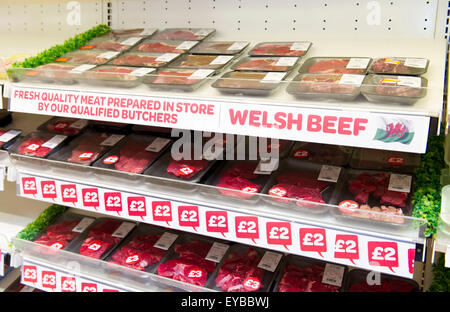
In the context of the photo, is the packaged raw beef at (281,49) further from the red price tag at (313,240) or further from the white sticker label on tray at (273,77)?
the red price tag at (313,240)

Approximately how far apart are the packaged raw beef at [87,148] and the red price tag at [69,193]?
13cm

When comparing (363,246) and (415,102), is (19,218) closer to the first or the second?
(363,246)

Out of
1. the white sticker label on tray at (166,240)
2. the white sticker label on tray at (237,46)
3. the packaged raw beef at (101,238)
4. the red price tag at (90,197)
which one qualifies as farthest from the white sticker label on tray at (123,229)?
the white sticker label on tray at (237,46)

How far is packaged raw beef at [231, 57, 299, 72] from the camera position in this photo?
166 cm

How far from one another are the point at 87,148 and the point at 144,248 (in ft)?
1.81

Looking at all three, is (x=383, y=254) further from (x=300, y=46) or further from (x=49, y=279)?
(x=49, y=279)

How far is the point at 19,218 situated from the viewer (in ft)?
8.06

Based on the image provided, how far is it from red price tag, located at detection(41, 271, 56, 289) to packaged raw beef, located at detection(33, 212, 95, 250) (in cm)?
16

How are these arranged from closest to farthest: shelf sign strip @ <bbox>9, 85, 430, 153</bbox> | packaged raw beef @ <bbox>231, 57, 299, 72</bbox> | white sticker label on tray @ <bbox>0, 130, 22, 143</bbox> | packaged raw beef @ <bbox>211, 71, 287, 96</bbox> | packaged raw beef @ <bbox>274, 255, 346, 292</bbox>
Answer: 1. shelf sign strip @ <bbox>9, 85, 430, 153</bbox>
2. packaged raw beef @ <bbox>211, 71, 287, 96</bbox>
3. packaged raw beef @ <bbox>231, 57, 299, 72</bbox>
4. packaged raw beef @ <bbox>274, 255, 346, 292</bbox>
5. white sticker label on tray @ <bbox>0, 130, 22, 143</bbox>

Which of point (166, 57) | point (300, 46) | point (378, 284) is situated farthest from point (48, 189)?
point (378, 284)

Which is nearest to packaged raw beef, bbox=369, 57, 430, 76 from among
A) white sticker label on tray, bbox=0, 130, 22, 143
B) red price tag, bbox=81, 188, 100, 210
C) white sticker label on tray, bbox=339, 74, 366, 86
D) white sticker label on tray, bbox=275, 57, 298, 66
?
white sticker label on tray, bbox=339, 74, 366, 86

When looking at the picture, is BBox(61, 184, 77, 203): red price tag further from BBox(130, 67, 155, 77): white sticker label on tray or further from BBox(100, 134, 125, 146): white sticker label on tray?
BBox(130, 67, 155, 77): white sticker label on tray

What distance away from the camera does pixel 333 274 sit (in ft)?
6.10
